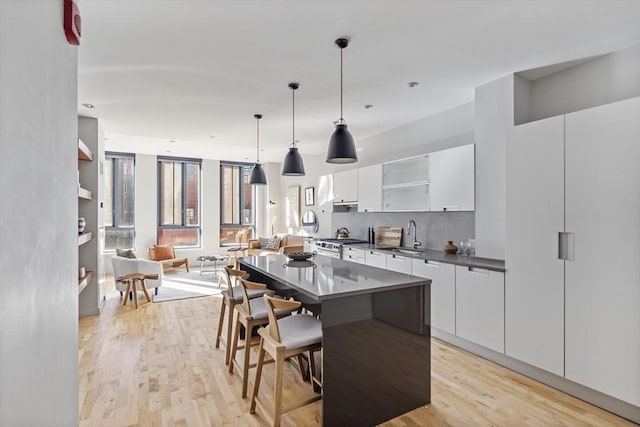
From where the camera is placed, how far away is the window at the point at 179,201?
8.16m

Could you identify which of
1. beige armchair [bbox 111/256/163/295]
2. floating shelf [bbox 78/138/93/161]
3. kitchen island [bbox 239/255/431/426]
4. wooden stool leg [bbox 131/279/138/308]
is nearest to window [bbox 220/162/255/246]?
beige armchair [bbox 111/256/163/295]

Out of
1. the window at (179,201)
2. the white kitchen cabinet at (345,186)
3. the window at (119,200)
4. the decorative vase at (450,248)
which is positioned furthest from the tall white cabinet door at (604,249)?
the window at (119,200)

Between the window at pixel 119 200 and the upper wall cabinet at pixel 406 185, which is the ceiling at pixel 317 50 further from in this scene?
the window at pixel 119 200

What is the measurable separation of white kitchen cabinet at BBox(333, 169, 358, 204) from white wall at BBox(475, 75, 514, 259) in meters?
2.16

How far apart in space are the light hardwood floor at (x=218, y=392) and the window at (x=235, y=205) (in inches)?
204

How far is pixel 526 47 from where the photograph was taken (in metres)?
2.68

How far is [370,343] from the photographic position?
83.2 inches

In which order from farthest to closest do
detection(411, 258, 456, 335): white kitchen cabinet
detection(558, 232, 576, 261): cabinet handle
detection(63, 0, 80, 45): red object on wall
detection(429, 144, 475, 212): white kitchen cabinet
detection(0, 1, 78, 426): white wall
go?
detection(429, 144, 475, 212): white kitchen cabinet, detection(411, 258, 456, 335): white kitchen cabinet, detection(558, 232, 576, 261): cabinet handle, detection(63, 0, 80, 45): red object on wall, detection(0, 1, 78, 426): white wall

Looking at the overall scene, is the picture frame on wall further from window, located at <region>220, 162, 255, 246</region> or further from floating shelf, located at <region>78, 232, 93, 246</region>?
floating shelf, located at <region>78, 232, 93, 246</region>

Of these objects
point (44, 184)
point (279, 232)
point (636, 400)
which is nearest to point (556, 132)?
point (636, 400)

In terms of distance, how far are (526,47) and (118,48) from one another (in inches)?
129

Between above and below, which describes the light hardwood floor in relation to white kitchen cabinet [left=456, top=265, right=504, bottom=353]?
below

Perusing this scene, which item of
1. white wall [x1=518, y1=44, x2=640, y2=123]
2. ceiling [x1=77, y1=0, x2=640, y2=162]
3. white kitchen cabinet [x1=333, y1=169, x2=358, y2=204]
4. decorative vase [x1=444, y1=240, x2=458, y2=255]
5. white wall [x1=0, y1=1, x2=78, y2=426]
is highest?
ceiling [x1=77, y1=0, x2=640, y2=162]

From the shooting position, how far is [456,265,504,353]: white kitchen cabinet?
2945 mm
